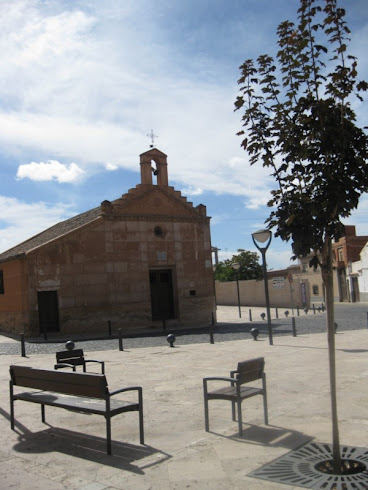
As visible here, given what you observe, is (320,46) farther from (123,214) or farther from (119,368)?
(123,214)

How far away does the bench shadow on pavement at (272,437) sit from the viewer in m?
6.31

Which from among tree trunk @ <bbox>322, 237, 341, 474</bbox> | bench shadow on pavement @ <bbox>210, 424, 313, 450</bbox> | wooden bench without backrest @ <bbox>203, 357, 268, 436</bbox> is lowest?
bench shadow on pavement @ <bbox>210, 424, 313, 450</bbox>

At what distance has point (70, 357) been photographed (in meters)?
11.1

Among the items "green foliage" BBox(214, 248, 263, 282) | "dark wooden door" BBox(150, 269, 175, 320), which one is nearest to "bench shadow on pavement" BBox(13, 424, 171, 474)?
"dark wooden door" BBox(150, 269, 175, 320)

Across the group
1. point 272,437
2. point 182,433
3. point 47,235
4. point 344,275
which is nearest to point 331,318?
point 272,437

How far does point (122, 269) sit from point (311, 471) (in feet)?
78.8

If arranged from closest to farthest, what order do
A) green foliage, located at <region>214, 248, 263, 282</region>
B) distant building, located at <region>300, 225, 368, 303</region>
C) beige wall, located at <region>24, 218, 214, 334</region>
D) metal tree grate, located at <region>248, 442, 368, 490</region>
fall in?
metal tree grate, located at <region>248, 442, 368, 490</region>
beige wall, located at <region>24, 218, 214, 334</region>
distant building, located at <region>300, 225, 368, 303</region>
green foliage, located at <region>214, 248, 263, 282</region>

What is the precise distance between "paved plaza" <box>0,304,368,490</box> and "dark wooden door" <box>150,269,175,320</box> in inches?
659

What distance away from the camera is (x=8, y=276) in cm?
2797

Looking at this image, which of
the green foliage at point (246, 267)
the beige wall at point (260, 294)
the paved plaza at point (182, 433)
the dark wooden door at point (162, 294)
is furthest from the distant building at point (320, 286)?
the paved plaza at point (182, 433)

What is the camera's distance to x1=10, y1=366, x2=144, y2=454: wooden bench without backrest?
6.38m

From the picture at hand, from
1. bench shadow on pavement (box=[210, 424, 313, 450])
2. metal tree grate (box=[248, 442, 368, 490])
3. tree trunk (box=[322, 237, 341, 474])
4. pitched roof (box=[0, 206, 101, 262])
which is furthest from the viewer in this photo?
pitched roof (box=[0, 206, 101, 262])

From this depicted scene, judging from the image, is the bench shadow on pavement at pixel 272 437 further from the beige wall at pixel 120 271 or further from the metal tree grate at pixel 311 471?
the beige wall at pixel 120 271

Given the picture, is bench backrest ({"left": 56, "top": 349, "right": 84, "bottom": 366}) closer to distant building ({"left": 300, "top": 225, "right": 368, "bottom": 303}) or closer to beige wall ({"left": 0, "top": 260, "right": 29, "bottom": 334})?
beige wall ({"left": 0, "top": 260, "right": 29, "bottom": 334})
